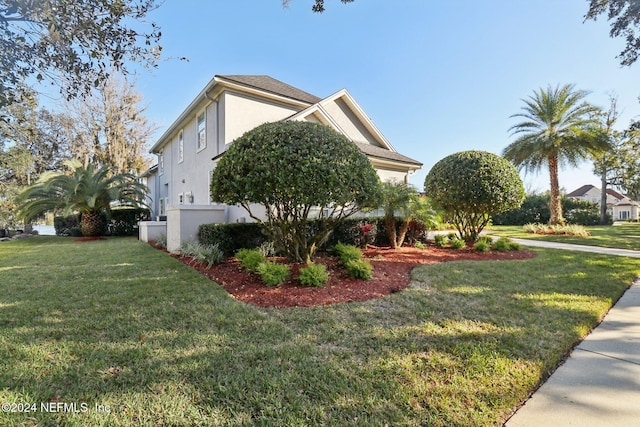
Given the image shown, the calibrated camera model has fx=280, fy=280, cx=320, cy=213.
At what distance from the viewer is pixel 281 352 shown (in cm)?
291

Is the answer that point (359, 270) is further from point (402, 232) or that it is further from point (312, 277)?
point (402, 232)

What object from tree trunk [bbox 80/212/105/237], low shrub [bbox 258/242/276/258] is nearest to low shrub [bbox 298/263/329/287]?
low shrub [bbox 258/242/276/258]

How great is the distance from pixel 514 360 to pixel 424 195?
8046mm

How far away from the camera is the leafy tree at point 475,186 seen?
343 inches

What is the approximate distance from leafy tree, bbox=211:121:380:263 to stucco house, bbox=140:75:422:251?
14.5ft

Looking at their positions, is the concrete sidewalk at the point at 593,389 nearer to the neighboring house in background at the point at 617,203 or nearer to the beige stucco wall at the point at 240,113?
the beige stucco wall at the point at 240,113

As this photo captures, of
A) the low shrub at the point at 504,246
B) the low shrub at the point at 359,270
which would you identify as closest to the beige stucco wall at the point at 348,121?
the low shrub at the point at 504,246

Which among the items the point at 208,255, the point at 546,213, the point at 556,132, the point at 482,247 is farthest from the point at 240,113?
the point at 546,213

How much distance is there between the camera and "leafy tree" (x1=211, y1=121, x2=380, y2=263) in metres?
5.05

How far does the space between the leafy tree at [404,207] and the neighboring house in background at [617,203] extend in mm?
46184

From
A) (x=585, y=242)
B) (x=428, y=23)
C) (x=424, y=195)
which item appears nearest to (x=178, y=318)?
(x=424, y=195)

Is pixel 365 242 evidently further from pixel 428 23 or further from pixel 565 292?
pixel 428 23

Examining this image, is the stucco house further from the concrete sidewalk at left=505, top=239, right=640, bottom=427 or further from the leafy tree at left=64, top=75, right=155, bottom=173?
the leafy tree at left=64, top=75, right=155, bottom=173

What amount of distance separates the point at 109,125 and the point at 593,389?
3187 centimetres
